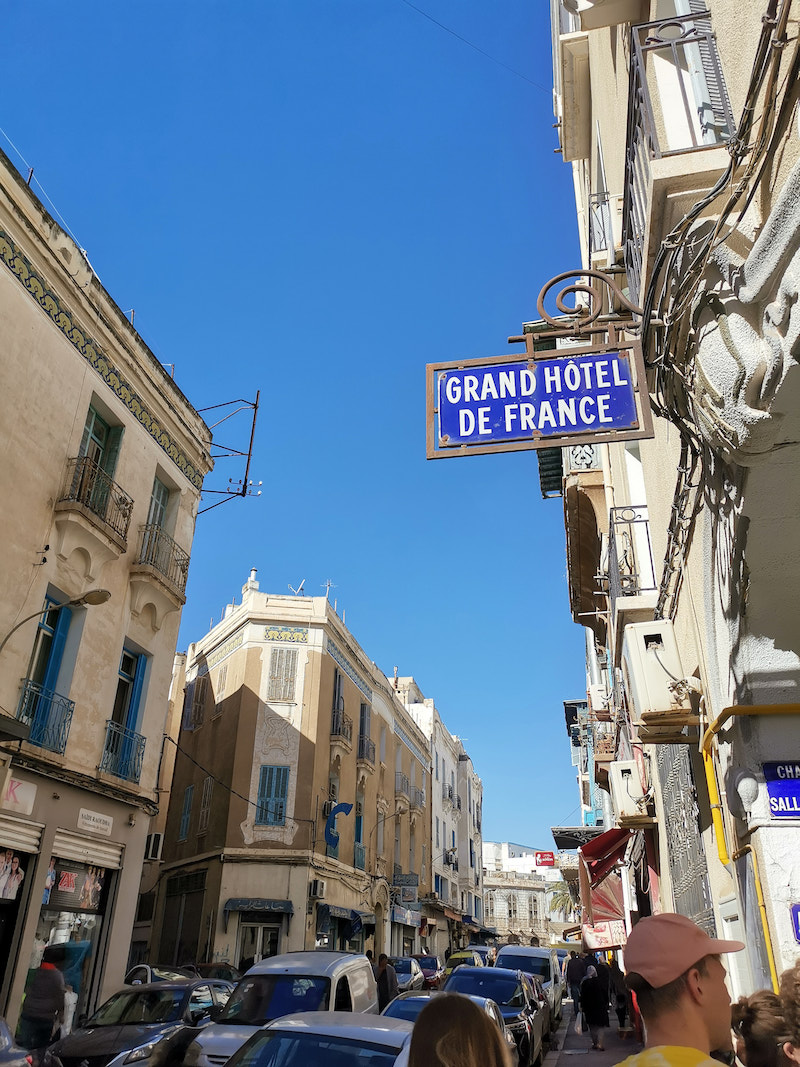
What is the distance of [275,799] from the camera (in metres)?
27.2

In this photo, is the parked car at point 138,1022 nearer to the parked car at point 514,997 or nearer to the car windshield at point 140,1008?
the car windshield at point 140,1008

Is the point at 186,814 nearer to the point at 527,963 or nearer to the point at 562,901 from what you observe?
the point at 527,963

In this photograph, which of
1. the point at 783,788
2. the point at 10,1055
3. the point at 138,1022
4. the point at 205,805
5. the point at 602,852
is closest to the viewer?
the point at 783,788

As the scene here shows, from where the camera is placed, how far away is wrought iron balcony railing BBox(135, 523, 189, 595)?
1655cm

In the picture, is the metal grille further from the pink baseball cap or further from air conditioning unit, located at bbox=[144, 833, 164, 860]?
air conditioning unit, located at bbox=[144, 833, 164, 860]

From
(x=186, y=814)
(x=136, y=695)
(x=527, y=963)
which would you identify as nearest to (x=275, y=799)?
(x=186, y=814)

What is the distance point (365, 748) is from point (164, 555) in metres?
18.5

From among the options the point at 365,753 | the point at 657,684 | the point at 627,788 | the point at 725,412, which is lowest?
the point at 657,684

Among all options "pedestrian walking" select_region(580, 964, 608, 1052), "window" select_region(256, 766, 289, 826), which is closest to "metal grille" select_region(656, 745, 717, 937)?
"pedestrian walking" select_region(580, 964, 608, 1052)

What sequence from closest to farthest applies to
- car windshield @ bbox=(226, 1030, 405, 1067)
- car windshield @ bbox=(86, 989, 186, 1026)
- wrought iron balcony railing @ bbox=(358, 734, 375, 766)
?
car windshield @ bbox=(226, 1030, 405, 1067) < car windshield @ bbox=(86, 989, 186, 1026) < wrought iron balcony railing @ bbox=(358, 734, 375, 766)

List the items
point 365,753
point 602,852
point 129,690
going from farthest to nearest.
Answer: point 365,753
point 129,690
point 602,852

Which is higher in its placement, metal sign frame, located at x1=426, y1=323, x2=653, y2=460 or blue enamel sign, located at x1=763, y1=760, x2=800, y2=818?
metal sign frame, located at x1=426, y1=323, x2=653, y2=460

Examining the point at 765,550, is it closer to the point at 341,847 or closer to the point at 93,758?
the point at 93,758

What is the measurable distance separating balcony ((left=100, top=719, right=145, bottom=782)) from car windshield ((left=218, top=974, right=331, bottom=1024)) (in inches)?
289
